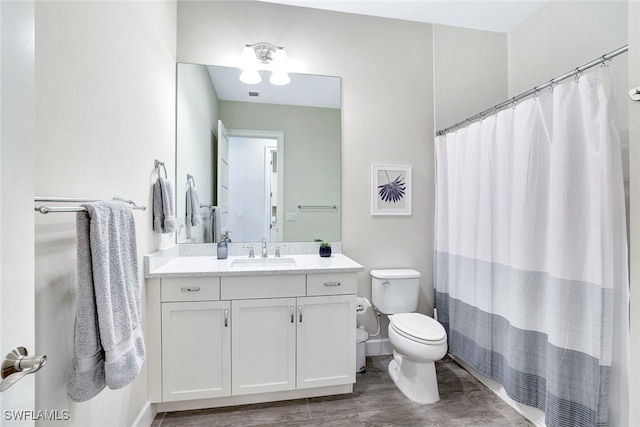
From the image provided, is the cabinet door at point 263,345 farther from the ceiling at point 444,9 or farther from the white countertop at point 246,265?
the ceiling at point 444,9

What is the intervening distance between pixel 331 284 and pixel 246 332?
0.58 metres

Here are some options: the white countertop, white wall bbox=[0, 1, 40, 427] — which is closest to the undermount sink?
the white countertop

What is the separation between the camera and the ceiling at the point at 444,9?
2324 millimetres

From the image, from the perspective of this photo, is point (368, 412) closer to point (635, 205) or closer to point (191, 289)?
point (191, 289)

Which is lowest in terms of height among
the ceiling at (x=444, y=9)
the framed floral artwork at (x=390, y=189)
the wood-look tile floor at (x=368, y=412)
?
the wood-look tile floor at (x=368, y=412)

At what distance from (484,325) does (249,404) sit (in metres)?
1.58

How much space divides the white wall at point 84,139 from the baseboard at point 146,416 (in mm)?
38

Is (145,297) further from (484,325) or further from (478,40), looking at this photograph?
(478,40)

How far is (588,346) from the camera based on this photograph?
1342 millimetres

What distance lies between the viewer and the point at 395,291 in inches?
90.7

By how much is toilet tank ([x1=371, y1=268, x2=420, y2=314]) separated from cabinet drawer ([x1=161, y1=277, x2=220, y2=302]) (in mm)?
1211

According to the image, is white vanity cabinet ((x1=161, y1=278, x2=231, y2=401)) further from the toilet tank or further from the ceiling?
the ceiling

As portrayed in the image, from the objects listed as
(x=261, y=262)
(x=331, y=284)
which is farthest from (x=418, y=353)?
(x=261, y=262)

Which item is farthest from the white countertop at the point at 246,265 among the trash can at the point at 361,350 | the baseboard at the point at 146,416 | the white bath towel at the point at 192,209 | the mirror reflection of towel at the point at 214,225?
the baseboard at the point at 146,416
